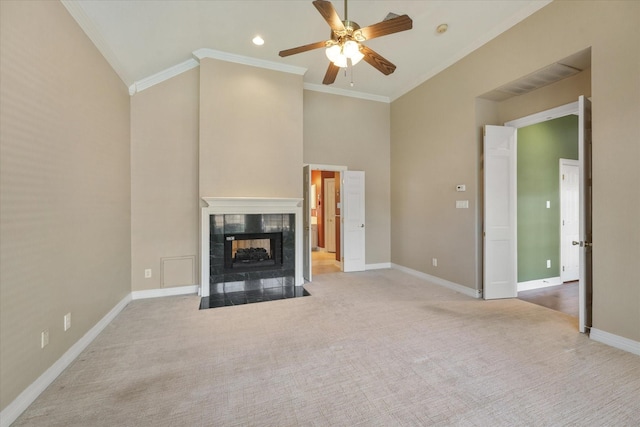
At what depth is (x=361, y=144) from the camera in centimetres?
563

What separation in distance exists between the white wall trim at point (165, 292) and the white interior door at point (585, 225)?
484 centimetres

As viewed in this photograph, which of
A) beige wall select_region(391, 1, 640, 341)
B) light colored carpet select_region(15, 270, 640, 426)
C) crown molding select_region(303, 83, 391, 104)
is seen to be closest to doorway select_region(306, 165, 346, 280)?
beige wall select_region(391, 1, 640, 341)

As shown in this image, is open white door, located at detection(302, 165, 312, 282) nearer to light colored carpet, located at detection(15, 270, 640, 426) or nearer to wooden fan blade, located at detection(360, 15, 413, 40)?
light colored carpet, located at detection(15, 270, 640, 426)

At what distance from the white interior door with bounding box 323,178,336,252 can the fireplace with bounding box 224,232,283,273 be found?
336 cm

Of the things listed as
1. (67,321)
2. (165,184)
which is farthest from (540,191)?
(67,321)

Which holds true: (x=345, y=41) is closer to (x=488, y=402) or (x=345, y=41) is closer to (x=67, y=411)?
(x=488, y=402)

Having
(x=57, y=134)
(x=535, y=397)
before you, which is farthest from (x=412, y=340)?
(x=57, y=134)

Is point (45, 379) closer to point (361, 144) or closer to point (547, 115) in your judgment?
point (361, 144)

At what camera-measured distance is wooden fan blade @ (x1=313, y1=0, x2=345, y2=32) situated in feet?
6.28

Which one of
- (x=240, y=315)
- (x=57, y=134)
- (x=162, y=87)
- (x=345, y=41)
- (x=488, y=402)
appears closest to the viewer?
(x=488, y=402)

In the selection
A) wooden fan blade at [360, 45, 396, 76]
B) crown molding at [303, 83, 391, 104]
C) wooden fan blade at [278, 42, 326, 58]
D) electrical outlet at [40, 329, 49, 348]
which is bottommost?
electrical outlet at [40, 329, 49, 348]

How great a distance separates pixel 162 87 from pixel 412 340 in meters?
4.77

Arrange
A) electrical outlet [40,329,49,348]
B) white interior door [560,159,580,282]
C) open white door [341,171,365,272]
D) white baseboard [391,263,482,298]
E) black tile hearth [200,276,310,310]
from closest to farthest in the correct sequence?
electrical outlet [40,329,49,348] → black tile hearth [200,276,310,310] → white baseboard [391,263,482,298] → white interior door [560,159,580,282] → open white door [341,171,365,272]

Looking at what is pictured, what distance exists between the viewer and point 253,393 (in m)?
1.85
